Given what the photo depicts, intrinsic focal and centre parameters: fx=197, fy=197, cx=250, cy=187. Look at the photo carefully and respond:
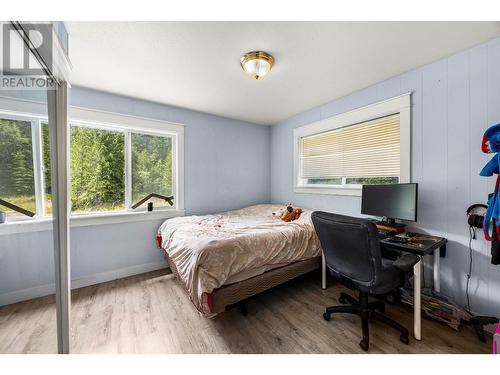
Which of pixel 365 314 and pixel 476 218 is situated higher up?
pixel 476 218

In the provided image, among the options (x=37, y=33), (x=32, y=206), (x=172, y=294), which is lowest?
(x=172, y=294)

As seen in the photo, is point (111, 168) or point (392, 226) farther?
point (111, 168)

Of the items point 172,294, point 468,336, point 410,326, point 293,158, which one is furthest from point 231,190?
point 468,336

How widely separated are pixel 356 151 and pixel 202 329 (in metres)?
2.68

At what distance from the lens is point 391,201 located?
2045mm

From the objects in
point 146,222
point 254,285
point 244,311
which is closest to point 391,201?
point 254,285

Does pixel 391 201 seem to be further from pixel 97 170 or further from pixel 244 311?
pixel 97 170

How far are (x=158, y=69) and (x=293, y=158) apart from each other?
2.35 metres

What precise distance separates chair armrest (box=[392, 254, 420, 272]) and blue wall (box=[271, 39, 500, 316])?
2.42ft

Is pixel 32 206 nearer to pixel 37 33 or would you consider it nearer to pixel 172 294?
pixel 37 33

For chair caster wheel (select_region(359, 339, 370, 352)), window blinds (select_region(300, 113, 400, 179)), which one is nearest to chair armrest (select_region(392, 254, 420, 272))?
chair caster wheel (select_region(359, 339, 370, 352))

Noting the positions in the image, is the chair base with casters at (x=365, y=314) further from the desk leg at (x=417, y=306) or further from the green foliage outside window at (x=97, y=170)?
the green foliage outside window at (x=97, y=170)

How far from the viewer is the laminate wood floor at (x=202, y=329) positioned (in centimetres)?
144
